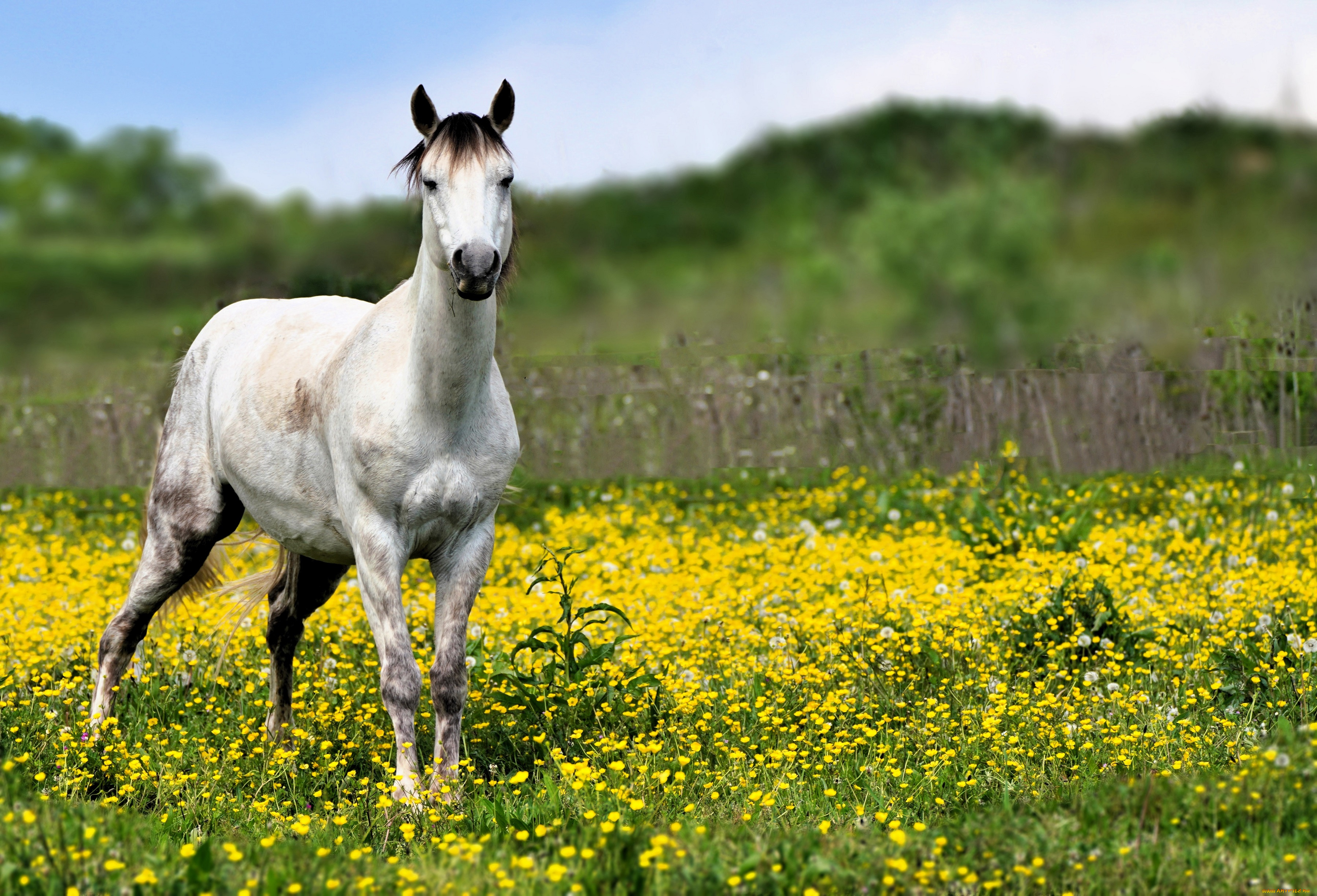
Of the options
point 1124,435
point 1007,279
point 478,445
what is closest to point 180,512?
point 478,445

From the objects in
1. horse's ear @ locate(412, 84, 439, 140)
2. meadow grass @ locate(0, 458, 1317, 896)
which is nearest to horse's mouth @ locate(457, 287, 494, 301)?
horse's ear @ locate(412, 84, 439, 140)

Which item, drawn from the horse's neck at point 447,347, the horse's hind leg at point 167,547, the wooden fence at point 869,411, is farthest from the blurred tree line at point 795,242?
the horse's hind leg at point 167,547

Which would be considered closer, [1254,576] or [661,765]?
[661,765]

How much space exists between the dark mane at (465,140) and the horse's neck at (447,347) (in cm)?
38

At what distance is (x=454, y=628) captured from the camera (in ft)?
14.6

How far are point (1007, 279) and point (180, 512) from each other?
1027 inches

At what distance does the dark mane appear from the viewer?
399 cm

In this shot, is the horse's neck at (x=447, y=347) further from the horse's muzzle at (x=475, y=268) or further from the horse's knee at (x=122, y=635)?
the horse's knee at (x=122, y=635)

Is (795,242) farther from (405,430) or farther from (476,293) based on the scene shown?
(476,293)

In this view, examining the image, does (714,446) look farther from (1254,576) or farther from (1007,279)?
(1007,279)

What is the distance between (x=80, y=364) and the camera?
39.7 feet

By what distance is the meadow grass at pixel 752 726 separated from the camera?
3.24 metres

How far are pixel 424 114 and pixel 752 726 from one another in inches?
101

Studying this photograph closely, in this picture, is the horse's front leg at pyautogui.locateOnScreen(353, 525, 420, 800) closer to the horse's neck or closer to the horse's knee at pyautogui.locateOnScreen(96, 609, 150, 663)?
the horse's neck
